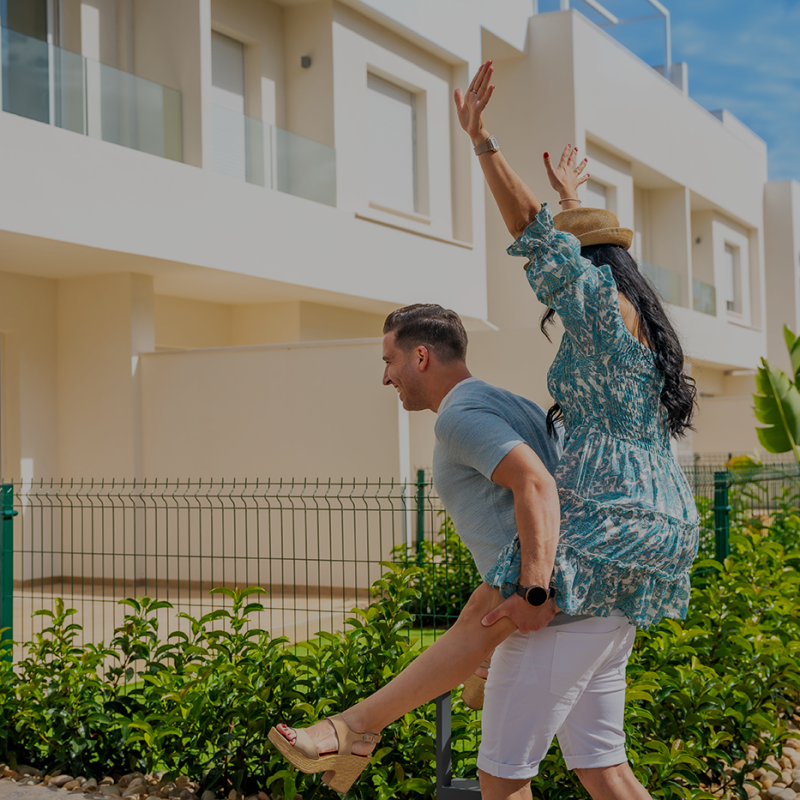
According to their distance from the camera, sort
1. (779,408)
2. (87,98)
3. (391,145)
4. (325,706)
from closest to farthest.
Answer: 1. (325,706)
2. (87,98)
3. (779,408)
4. (391,145)

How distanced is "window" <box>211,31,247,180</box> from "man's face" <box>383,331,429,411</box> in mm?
10101

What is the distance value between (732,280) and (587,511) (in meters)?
27.1

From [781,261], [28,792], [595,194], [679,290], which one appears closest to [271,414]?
[28,792]

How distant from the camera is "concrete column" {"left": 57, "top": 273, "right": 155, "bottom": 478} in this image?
12.2m

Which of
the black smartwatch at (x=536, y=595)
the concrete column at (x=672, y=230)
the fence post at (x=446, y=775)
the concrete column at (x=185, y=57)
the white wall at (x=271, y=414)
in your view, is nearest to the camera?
the black smartwatch at (x=536, y=595)

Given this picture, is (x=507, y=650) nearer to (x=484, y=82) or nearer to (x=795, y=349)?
(x=484, y=82)

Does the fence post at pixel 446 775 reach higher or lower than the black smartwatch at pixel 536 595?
lower

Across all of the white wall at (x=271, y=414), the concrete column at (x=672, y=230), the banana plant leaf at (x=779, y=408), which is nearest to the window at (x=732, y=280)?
the concrete column at (x=672, y=230)

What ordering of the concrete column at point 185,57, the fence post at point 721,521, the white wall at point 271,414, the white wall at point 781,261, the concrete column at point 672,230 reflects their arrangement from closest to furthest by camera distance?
the fence post at point 721,521 → the white wall at point 271,414 → the concrete column at point 185,57 → the concrete column at point 672,230 → the white wall at point 781,261

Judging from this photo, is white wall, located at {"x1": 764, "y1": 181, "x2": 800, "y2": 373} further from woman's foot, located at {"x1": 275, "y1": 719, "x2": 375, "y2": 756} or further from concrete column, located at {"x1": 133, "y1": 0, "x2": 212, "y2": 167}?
woman's foot, located at {"x1": 275, "y1": 719, "x2": 375, "y2": 756}

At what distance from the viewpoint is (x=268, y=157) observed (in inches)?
497

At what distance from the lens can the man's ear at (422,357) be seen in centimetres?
277

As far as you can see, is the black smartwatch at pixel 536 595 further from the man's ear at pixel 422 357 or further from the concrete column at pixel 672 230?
the concrete column at pixel 672 230

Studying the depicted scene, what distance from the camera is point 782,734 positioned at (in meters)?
4.34
